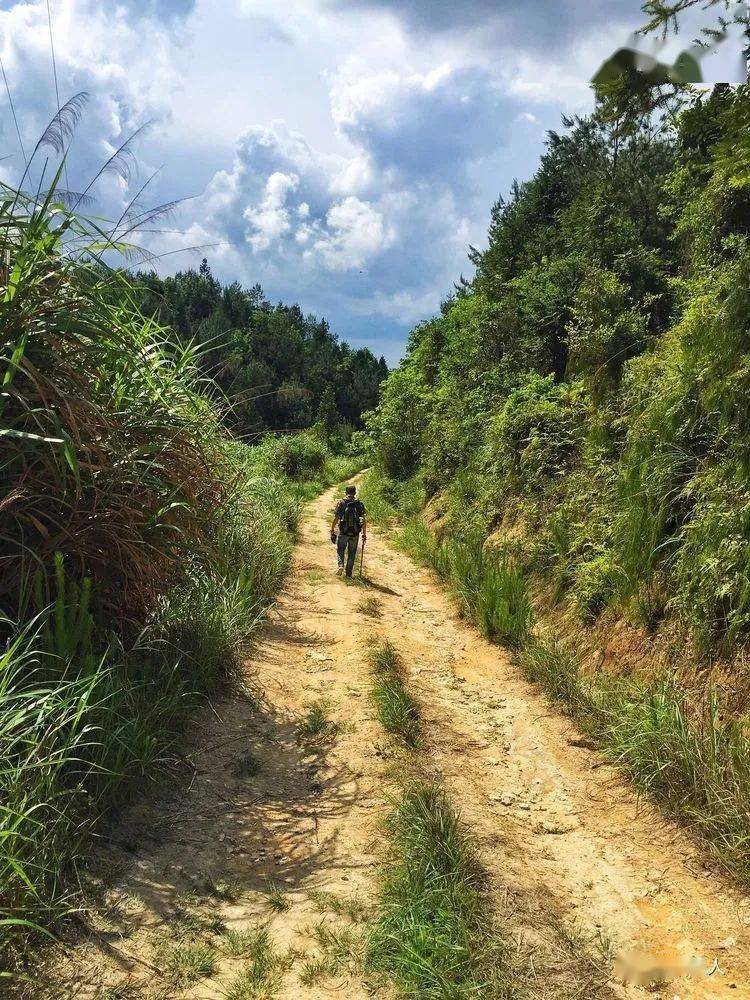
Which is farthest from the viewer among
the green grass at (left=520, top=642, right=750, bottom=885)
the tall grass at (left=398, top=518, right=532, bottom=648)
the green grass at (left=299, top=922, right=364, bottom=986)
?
the tall grass at (left=398, top=518, right=532, bottom=648)

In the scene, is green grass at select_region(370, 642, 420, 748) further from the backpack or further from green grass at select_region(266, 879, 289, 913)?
the backpack

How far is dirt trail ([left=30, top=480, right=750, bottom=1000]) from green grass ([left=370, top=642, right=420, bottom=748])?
0.46 ft

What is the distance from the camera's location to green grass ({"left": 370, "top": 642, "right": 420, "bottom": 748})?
5020mm

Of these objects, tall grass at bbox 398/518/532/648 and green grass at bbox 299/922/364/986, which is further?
tall grass at bbox 398/518/532/648

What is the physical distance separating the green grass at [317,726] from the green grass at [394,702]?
1.32 ft

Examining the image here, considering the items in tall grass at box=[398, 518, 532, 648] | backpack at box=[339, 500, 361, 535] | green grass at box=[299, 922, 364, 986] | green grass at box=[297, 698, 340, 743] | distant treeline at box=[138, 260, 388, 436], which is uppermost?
distant treeline at box=[138, 260, 388, 436]

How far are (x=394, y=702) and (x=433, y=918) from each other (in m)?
2.26

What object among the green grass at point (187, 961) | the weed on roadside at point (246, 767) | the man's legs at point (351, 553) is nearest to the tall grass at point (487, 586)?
the man's legs at point (351, 553)

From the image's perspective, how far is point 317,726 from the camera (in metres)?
5.16

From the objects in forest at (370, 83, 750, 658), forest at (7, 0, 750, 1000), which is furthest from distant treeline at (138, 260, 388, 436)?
forest at (7, 0, 750, 1000)

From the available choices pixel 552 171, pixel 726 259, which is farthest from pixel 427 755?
pixel 552 171

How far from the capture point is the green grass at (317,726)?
5.03 metres

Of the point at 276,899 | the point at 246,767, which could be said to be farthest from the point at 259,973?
the point at 246,767

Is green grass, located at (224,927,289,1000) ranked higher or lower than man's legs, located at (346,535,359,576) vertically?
lower
